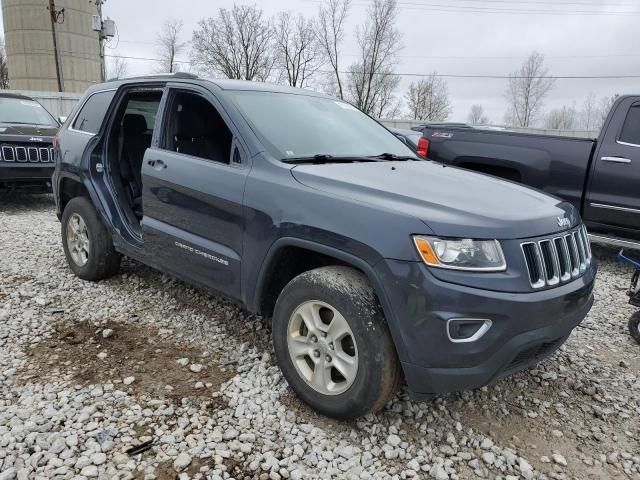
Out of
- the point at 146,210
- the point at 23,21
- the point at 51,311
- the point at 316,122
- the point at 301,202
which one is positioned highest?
the point at 23,21

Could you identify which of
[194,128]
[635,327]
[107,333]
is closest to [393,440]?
[107,333]

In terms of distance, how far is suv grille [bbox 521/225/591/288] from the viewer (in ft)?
7.97

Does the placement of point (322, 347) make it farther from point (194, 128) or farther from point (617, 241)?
point (617, 241)

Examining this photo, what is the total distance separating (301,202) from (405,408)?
4.24 feet

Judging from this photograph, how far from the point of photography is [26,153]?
775 centimetres

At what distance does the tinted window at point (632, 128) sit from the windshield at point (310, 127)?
3257 millimetres

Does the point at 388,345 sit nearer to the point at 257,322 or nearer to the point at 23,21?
the point at 257,322

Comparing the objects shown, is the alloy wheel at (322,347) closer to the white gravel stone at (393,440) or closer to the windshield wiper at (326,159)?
the white gravel stone at (393,440)

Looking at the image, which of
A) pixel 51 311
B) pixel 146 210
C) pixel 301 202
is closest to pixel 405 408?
pixel 301 202

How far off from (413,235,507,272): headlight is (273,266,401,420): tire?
370 mm

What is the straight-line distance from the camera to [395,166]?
130 inches

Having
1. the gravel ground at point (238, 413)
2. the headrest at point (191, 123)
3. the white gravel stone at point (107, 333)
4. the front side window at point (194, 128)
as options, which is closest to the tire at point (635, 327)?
the gravel ground at point (238, 413)

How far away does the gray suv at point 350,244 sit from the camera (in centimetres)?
232

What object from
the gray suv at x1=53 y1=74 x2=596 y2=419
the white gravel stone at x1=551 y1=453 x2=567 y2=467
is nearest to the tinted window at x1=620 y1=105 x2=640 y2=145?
the gray suv at x1=53 y1=74 x2=596 y2=419
